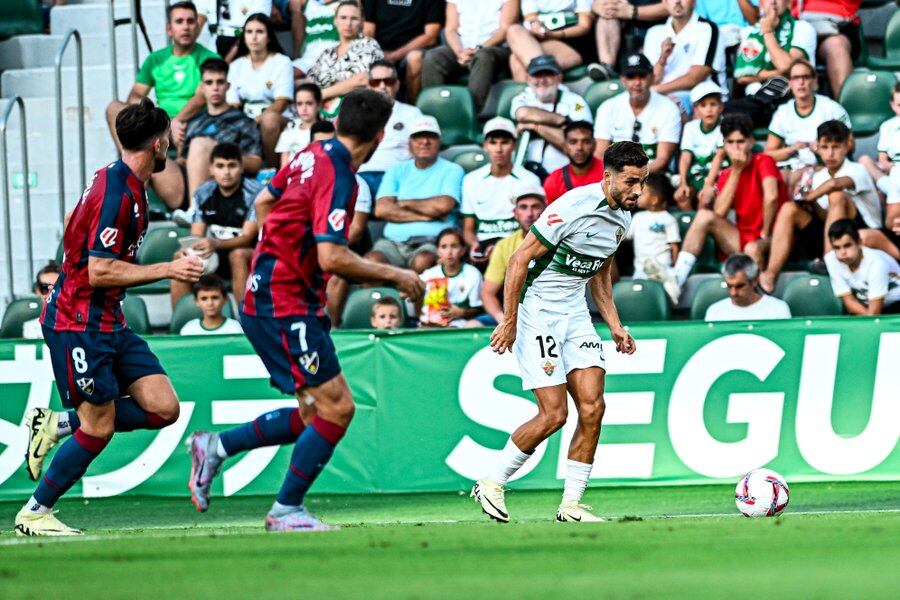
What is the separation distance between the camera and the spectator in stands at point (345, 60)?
14.2 meters

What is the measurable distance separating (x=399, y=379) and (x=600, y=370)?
8.68 feet

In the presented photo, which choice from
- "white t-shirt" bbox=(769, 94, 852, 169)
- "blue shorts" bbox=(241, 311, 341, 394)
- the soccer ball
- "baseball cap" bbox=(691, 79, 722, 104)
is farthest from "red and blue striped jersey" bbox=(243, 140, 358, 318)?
"white t-shirt" bbox=(769, 94, 852, 169)

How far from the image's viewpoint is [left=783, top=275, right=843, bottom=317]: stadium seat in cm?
1159

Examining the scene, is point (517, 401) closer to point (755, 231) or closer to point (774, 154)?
point (755, 231)

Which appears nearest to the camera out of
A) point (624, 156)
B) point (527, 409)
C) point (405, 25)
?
point (624, 156)

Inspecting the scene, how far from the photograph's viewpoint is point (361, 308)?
1224 cm

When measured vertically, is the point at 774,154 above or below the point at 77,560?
above

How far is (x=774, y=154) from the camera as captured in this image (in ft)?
42.5

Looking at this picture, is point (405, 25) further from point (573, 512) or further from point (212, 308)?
point (573, 512)

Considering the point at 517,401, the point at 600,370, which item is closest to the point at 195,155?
the point at 517,401

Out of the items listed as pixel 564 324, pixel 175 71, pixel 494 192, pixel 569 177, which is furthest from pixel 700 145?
pixel 175 71

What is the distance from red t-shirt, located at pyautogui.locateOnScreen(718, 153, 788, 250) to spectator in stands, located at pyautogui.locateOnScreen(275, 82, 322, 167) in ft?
13.3

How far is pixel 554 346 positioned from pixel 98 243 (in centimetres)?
273

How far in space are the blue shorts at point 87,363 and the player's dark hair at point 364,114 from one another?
1.91m
